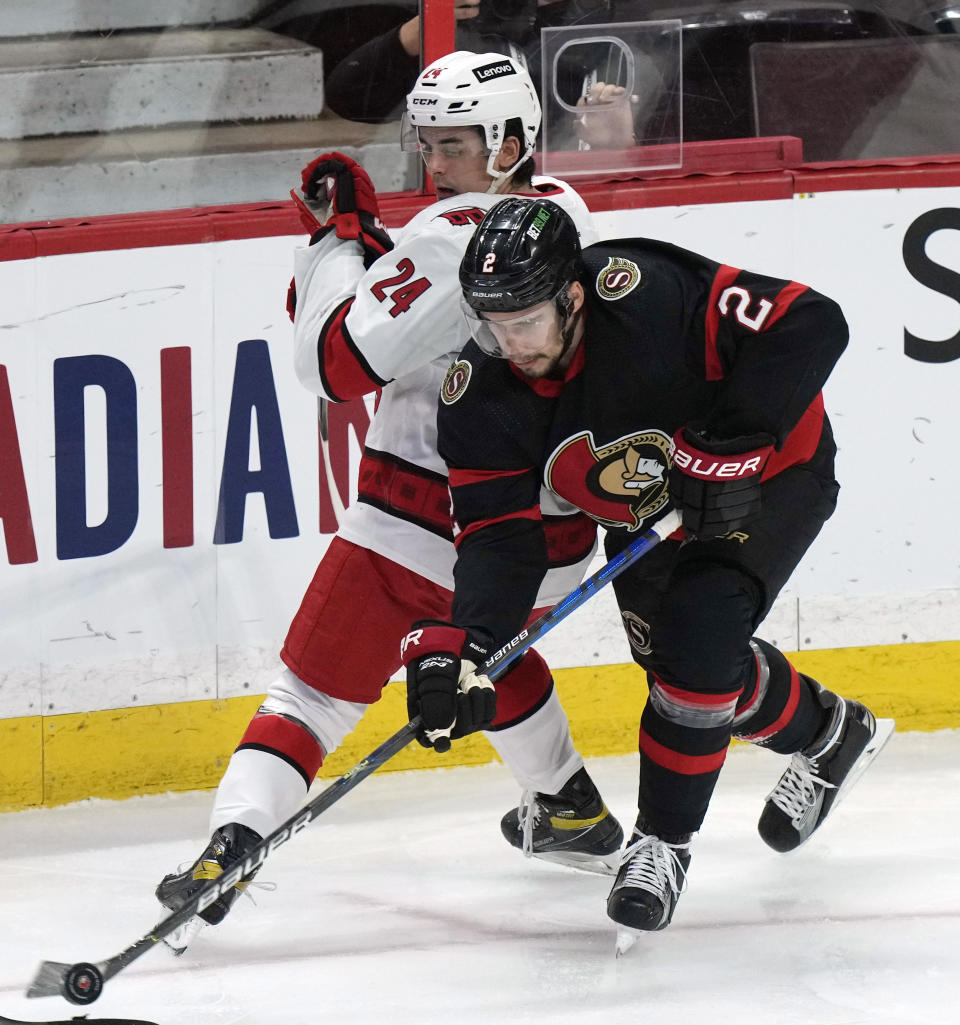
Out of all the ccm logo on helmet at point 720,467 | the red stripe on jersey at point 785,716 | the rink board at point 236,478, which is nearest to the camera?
the ccm logo on helmet at point 720,467

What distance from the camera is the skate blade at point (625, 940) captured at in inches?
84.0

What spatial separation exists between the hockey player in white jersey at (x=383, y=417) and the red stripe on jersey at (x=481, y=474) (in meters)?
0.19

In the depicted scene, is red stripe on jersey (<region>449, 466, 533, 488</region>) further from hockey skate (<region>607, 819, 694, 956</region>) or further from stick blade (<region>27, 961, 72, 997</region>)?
stick blade (<region>27, 961, 72, 997</region>)

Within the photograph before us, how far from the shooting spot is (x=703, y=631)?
6.66 feet

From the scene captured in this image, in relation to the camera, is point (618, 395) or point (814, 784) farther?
point (814, 784)

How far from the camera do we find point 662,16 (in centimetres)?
321

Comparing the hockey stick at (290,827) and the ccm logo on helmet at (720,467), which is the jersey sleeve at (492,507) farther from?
the ccm logo on helmet at (720,467)

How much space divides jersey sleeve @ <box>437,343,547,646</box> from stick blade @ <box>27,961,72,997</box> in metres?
0.65

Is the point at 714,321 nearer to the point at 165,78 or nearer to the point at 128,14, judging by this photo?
the point at 165,78

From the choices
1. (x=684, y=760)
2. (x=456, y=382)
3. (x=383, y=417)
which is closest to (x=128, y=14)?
(x=383, y=417)

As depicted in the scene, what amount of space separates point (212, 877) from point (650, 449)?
32.9 inches

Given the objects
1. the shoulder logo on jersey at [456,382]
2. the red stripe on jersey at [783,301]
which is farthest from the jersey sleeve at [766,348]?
the shoulder logo on jersey at [456,382]

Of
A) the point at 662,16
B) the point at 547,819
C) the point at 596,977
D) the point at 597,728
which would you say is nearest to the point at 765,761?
the point at 597,728

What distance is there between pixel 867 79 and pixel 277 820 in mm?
2044
